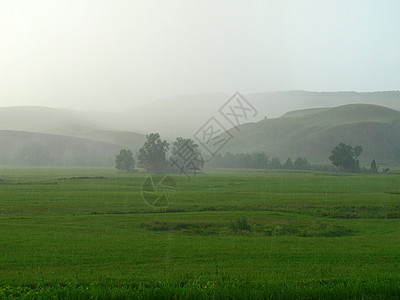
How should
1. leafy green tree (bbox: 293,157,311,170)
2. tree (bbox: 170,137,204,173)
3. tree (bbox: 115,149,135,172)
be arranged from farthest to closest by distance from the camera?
leafy green tree (bbox: 293,157,311,170) → tree (bbox: 115,149,135,172) → tree (bbox: 170,137,204,173)

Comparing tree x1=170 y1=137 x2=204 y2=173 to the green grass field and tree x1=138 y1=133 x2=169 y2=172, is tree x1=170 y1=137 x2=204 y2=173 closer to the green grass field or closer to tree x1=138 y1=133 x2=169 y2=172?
tree x1=138 y1=133 x2=169 y2=172

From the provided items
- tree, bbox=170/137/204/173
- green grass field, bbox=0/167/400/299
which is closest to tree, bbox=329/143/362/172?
tree, bbox=170/137/204/173

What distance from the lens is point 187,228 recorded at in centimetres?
3238

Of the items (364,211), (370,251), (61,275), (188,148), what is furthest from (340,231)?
(188,148)

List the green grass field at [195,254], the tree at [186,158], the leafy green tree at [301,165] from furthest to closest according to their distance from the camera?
the leafy green tree at [301,165], the tree at [186,158], the green grass field at [195,254]

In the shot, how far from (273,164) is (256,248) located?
17740 cm

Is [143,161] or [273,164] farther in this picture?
[273,164]

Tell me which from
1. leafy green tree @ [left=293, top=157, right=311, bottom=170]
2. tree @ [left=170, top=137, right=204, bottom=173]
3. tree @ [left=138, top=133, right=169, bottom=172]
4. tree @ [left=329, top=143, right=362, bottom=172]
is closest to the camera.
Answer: tree @ [left=170, top=137, right=204, bottom=173]

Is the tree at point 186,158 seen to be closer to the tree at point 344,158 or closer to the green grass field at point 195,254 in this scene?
the tree at point 344,158

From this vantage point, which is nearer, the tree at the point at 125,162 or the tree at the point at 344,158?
the tree at the point at 125,162

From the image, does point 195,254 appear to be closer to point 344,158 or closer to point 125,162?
point 125,162

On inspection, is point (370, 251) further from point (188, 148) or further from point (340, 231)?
point (188, 148)

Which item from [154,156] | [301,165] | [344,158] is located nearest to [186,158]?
[154,156]

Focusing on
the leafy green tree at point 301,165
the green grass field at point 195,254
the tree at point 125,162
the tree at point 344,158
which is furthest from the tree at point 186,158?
the green grass field at point 195,254
